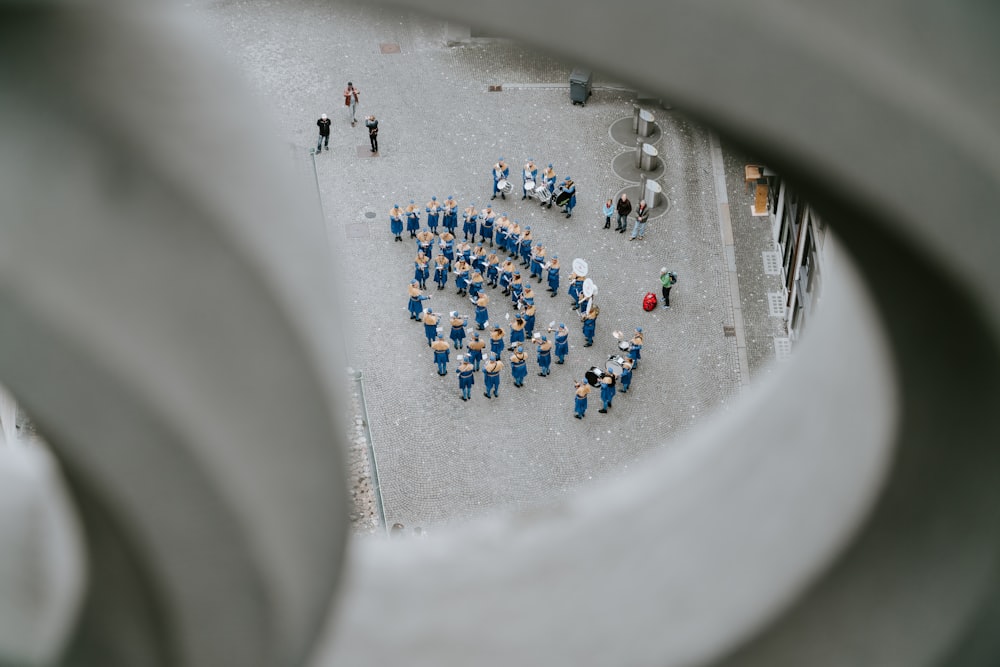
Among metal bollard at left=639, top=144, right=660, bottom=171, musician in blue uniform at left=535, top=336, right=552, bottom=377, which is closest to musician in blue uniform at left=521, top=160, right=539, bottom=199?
metal bollard at left=639, top=144, right=660, bottom=171

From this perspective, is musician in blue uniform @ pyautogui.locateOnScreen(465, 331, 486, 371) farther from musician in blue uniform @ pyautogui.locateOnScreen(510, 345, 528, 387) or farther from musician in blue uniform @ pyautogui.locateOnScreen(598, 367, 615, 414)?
musician in blue uniform @ pyautogui.locateOnScreen(598, 367, 615, 414)

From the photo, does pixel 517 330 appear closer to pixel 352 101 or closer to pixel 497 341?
pixel 497 341

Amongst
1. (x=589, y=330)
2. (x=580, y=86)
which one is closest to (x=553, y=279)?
(x=589, y=330)

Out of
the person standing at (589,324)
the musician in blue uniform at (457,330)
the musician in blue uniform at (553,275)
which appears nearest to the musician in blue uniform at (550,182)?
the musician in blue uniform at (553,275)

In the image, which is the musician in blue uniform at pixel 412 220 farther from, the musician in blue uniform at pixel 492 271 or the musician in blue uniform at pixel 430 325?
the musician in blue uniform at pixel 430 325

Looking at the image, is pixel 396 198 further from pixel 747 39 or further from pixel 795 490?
pixel 747 39

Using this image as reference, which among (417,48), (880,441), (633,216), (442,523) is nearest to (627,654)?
(880,441)

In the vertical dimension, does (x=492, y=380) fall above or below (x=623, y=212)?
below
